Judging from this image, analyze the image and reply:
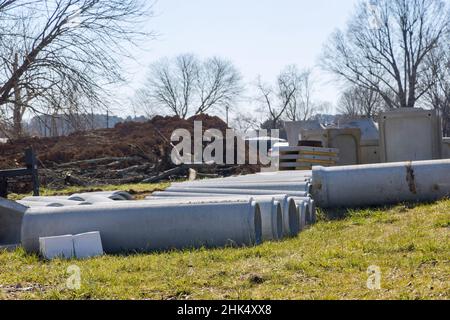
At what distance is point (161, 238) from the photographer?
600 centimetres

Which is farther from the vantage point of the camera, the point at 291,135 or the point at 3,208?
the point at 291,135

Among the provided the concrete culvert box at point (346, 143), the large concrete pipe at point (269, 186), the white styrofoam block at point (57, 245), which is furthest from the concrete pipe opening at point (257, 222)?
the concrete culvert box at point (346, 143)

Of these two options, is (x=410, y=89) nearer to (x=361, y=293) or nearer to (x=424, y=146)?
(x=424, y=146)

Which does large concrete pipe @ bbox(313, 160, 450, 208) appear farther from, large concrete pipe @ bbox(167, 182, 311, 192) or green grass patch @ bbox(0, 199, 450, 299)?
green grass patch @ bbox(0, 199, 450, 299)

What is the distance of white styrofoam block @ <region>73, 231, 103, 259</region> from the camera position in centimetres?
586

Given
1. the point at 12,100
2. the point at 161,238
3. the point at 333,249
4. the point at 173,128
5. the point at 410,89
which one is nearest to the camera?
the point at 333,249

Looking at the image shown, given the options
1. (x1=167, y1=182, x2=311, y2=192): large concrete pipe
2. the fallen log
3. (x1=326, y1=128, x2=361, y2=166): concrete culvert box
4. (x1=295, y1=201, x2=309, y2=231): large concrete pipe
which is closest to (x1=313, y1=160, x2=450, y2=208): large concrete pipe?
(x1=167, y1=182, x2=311, y2=192): large concrete pipe

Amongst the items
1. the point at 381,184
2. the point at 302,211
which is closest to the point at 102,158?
the point at 381,184

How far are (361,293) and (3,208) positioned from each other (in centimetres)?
549

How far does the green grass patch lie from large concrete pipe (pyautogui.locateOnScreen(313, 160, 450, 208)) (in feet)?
5.69

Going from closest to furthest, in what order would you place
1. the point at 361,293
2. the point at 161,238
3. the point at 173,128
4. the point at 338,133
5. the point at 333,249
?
the point at 361,293
the point at 333,249
the point at 161,238
the point at 338,133
the point at 173,128

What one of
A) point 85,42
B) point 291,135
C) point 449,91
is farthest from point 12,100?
point 449,91

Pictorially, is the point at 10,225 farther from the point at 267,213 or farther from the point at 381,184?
the point at 381,184

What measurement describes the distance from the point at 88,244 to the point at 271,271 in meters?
2.25
